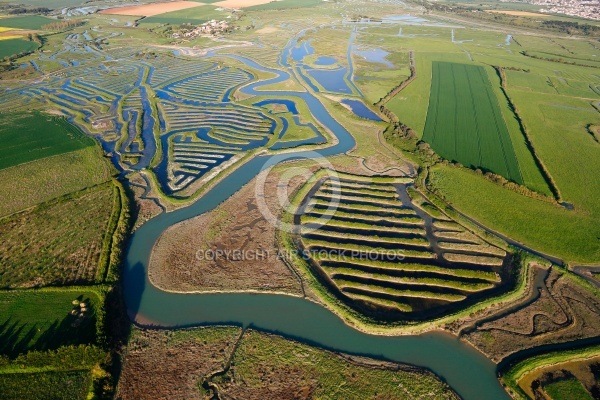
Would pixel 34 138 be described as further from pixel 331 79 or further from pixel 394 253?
pixel 331 79

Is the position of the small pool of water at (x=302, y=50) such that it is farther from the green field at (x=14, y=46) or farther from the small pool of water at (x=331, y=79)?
the green field at (x=14, y=46)

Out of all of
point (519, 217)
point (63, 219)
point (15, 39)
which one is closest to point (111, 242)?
point (63, 219)

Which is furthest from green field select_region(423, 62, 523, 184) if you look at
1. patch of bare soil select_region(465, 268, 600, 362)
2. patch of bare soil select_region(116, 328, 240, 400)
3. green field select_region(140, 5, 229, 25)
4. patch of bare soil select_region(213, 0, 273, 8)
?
patch of bare soil select_region(213, 0, 273, 8)

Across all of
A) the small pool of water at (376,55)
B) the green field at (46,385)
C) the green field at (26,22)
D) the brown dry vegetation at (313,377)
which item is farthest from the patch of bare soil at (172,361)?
the green field at (26,22)

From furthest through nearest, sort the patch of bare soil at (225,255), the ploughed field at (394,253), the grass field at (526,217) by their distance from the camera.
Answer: the grass field at (526,217)
the patch of bare soil at (225,255)
the ploughed field at (394,253)

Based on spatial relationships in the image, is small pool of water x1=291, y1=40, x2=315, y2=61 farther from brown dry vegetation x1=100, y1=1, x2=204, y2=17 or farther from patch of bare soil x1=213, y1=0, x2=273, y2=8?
patch of bare soil x1=213, y1=0, x2=273, y2=8

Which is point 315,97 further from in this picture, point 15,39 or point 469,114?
point 15,39
